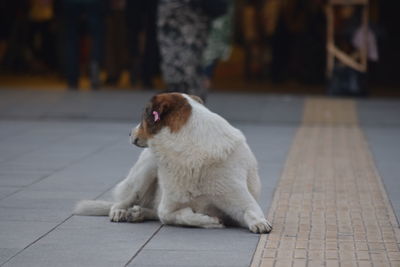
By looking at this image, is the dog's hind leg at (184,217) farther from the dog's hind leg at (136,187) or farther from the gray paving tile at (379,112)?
the gray paving tile at (379,112)

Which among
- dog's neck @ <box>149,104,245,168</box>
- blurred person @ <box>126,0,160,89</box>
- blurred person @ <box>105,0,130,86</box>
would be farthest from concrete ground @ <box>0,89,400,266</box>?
blurred person @ <box>105,0,130,86</box>

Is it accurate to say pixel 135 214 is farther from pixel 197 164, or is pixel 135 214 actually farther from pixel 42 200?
pixel 42 200

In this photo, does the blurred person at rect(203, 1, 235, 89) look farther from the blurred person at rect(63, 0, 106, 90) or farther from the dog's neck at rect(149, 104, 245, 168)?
the dog's neck at rect(149, 104, 245, 168)

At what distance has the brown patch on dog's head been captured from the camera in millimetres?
6715

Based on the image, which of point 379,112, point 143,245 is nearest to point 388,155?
point 379,112

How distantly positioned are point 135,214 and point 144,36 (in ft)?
35.3

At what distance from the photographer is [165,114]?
674 centimetres

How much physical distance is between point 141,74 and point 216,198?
11.0 m

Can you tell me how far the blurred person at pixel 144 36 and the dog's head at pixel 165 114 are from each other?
1021 centimetres

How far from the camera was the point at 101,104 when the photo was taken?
15.2 metres

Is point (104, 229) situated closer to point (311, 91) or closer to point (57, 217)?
point (57, 217)

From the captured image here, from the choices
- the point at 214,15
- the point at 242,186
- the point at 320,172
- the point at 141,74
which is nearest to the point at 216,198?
the point at 242,186

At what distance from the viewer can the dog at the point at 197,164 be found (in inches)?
265

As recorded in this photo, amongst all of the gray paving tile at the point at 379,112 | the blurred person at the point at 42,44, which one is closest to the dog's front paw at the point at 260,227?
the gray paving tile at the point at 379,112
